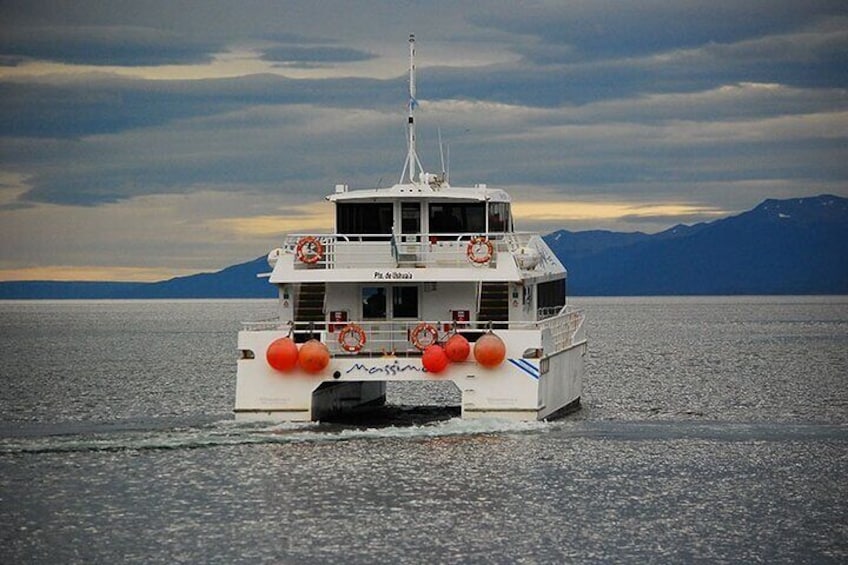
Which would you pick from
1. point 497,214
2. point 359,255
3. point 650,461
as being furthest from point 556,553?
point 497,214

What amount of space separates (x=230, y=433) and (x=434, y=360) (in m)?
5.39

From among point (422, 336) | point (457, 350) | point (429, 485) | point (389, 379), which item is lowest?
point (429, 485)

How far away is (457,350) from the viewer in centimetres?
3669

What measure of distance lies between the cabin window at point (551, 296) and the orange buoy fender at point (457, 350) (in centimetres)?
637

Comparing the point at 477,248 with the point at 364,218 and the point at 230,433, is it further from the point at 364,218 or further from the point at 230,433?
the point at 230,433

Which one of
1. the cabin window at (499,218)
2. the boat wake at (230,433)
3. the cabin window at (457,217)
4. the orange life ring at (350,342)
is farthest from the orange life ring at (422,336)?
the cabin window at (499,218)

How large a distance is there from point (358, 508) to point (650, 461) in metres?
8.75

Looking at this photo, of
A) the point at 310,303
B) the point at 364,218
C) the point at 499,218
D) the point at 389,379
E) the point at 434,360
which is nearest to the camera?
the point at 434,360

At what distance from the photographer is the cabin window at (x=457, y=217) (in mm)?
41500

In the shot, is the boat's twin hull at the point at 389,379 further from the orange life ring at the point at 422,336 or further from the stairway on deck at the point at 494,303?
the stairway on deck at the point at 494,303

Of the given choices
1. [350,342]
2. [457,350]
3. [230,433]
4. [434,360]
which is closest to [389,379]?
[350,342]

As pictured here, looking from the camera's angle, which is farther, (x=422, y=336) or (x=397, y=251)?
(x=397, y=251)

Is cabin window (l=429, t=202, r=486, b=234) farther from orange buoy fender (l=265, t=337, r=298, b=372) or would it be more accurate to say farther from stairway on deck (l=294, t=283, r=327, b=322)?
orange buoy fender (l=265, t=337, r=298, b=372)

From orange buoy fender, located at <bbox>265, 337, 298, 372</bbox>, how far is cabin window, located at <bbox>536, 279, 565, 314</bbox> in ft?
27.0
